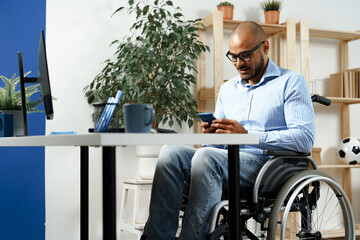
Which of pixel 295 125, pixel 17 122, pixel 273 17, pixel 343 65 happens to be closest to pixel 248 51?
pixel 295 125

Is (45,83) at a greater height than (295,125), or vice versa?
(45,83)

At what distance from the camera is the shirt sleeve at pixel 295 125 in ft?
6.53

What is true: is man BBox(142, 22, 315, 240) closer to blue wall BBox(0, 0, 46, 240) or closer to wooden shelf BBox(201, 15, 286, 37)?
wooden shelf BBox(201, 15, 286, 37)

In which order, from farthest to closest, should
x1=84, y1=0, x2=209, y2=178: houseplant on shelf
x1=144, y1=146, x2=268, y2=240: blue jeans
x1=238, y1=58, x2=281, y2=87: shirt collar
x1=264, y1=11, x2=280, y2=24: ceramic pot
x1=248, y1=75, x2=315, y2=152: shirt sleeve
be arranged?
x1=264, y1=11, x2=280, y2=24: ceramic pot, x1=84, y1=0, x2=209, y2=178: houseplant on shelf, x1=238, y1=58, x2=281, y2=87: shirt collar, x1=248, y1=75, x2=315, y2=152: shirt sleeve, x1=144, y1=146, x2=268, y2=240: blue jeans

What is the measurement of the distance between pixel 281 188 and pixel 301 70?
210 centimetres

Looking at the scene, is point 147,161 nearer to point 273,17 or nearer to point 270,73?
point 270,73

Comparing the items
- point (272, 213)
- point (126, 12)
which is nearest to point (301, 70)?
point (126, 12)

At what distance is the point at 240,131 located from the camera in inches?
71.3

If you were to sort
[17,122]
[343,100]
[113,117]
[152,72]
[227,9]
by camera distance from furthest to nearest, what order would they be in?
[343,100]
[227,9]
[152,72]
[17,122]
[113,117]

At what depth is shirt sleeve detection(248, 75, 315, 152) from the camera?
1990 millimetres

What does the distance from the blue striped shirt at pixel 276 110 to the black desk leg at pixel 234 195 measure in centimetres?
60

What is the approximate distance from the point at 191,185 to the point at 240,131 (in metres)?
0.26

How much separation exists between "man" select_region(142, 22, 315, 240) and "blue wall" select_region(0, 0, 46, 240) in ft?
4.88

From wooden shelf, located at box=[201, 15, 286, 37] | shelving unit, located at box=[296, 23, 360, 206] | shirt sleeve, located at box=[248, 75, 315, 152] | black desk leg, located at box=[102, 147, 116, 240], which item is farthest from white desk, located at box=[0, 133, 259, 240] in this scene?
shelving unit, located at box=[296, 23, 360, 206]
